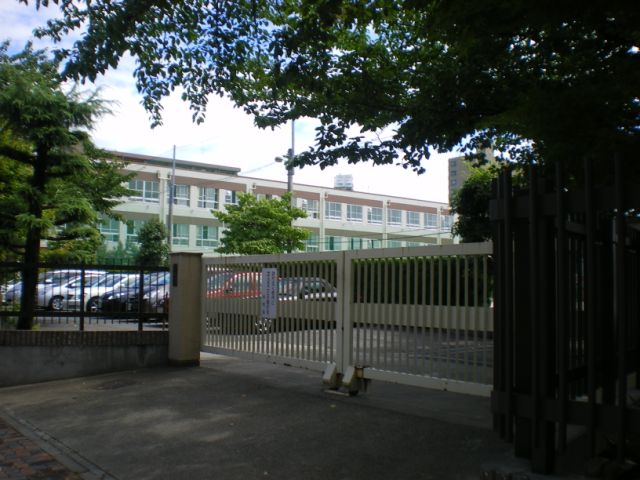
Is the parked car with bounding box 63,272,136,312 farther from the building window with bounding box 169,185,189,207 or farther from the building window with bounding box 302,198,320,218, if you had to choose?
the building window with bounding box 302,198,320,218

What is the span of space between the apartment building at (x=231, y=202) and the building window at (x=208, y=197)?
0.09m

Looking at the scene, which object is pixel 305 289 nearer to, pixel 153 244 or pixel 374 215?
pixel 153 244

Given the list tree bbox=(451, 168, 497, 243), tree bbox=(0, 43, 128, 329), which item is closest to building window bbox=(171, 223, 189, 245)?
tree bbox=(451, 168, 497, 243)

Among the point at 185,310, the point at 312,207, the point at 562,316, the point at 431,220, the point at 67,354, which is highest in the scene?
the point at 431,220

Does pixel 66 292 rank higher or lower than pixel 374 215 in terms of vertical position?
lower

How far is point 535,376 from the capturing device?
3.63 m

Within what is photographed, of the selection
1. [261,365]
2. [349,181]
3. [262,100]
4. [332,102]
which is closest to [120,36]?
[332,102]

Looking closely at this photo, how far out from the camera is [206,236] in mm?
57656

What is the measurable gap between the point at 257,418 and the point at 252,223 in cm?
2714

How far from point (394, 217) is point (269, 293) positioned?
A: 6538 cm

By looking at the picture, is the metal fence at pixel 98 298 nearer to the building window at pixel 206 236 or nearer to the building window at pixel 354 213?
the building window at pixel 206 236

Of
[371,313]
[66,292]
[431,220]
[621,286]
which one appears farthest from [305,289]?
[431,220]

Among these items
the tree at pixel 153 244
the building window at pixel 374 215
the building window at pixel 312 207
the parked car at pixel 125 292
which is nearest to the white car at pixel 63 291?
the parked car at pixel 125 292

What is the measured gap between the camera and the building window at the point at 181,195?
55.4 metres
